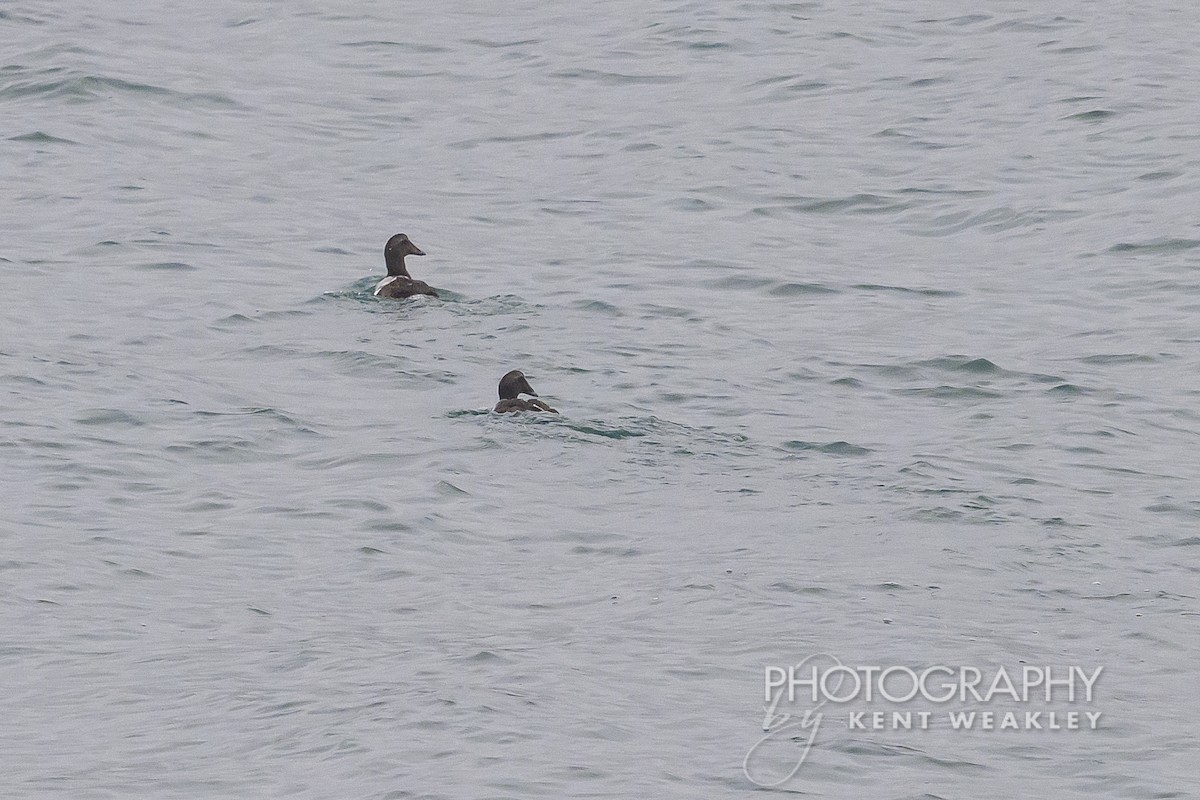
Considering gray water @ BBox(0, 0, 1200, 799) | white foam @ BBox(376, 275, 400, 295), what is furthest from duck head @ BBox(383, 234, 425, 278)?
gray water @ BBox(0, 0, 1200, 799)

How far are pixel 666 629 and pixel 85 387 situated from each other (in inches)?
239

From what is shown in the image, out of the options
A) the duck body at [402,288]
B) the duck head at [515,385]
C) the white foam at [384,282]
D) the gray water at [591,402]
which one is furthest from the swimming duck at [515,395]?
the white foam at [384,282]

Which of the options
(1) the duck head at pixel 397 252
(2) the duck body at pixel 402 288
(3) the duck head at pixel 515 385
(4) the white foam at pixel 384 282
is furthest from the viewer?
(1) the duck head at pixel 397 252

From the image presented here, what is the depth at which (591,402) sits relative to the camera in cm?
1495

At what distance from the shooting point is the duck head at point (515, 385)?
14.5m

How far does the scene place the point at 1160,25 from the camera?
90.2ft

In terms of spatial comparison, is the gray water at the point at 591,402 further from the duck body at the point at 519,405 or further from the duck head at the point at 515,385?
the duck head at the point at 515,385

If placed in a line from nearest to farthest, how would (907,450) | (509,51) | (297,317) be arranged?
(907,450)
(297,317)
(509,51)

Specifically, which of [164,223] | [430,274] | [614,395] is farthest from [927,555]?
[164,223]

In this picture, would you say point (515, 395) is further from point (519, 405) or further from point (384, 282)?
point (384, 282)

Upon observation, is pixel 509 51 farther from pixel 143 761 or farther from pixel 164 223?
pixel 143 761

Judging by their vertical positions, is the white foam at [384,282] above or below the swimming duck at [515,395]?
above

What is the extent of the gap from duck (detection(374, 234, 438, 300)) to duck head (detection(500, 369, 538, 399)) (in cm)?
295

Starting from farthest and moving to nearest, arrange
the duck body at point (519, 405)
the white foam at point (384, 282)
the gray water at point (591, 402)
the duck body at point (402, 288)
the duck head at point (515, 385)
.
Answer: the white foam at point (384, 282)
the duck body at point (402, 288)
the duck head at point (515, 385)
the duck body at point (519, 405)
the gray water at point (591, 402)
